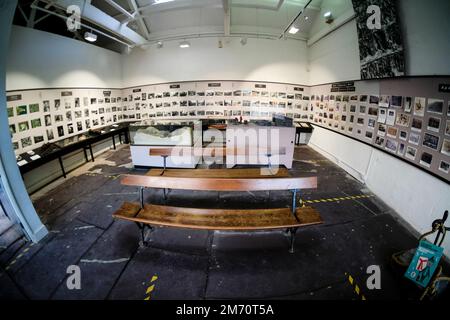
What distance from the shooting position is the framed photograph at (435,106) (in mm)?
2729

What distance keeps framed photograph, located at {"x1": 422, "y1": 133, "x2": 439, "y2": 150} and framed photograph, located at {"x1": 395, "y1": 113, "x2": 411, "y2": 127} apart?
17.5 inches

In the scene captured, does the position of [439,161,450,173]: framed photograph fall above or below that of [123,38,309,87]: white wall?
below

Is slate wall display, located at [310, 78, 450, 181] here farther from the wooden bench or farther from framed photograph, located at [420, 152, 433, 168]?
the wooden bench

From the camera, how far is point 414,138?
3178 millimetres

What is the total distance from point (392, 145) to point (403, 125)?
445 millimetres

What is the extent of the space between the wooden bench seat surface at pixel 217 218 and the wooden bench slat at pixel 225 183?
1.08ft

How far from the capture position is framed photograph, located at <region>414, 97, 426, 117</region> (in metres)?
3.01

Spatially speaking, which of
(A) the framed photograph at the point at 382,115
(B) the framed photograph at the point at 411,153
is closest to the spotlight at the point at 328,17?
(A) the framed photograph at the point at 382,115

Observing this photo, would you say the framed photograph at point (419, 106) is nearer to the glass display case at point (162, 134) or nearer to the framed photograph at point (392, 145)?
the framed photograph at point (392, 145)

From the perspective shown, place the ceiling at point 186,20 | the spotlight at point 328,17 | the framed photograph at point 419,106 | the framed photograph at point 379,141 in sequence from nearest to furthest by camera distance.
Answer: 1. the framed photograph at point 419,106
2. the framed photograph at point 379,141
3. the ceiling at point 186,20
4. the spotlight at point 328,17

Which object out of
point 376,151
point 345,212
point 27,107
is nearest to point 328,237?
Answer: point 345,212

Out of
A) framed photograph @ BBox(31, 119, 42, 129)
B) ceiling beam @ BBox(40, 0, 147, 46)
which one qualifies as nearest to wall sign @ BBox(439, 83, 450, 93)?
ceiling beam @ BBox(40, 0, 147, 46)

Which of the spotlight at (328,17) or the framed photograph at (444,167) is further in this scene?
the spotlight at (328,17)

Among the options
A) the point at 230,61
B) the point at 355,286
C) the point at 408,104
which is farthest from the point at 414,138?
the point at 230,61
